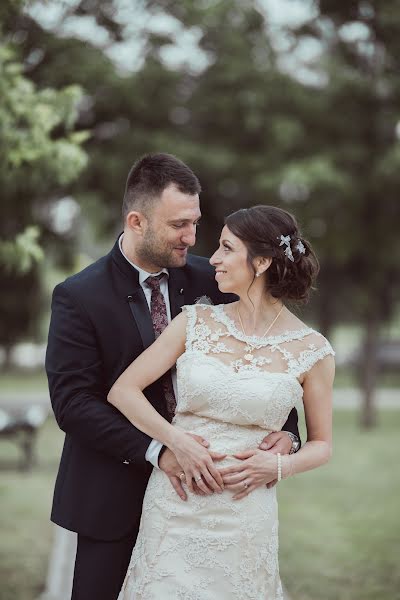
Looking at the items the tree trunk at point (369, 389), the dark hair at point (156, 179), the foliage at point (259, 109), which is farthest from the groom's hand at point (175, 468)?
the tree trunk at point (369, 389)

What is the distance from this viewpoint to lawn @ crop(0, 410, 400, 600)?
6.90 metres

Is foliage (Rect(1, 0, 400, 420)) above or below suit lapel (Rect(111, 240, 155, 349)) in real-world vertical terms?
above

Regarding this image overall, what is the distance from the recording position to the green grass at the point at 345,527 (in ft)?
22.7

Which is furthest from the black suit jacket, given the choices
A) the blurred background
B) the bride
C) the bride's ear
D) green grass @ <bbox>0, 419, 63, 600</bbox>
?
the blurred background

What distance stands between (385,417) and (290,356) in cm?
1464

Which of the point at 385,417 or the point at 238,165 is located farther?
the point at 385,417

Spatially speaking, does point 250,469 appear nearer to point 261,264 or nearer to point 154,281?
point 261,264

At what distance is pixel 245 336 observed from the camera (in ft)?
11.4

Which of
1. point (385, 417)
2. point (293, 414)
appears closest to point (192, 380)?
point (293, 414)

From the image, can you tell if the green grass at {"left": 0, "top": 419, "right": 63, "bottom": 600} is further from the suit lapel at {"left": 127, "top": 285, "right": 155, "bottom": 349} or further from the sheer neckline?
the sheer neckline

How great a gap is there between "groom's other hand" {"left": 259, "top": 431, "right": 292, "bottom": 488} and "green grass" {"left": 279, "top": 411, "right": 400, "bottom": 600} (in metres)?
3.39

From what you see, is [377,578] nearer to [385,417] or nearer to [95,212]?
[95,212]

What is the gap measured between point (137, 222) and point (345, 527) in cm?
623

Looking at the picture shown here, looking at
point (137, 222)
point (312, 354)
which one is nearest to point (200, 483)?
point (312, 354)
